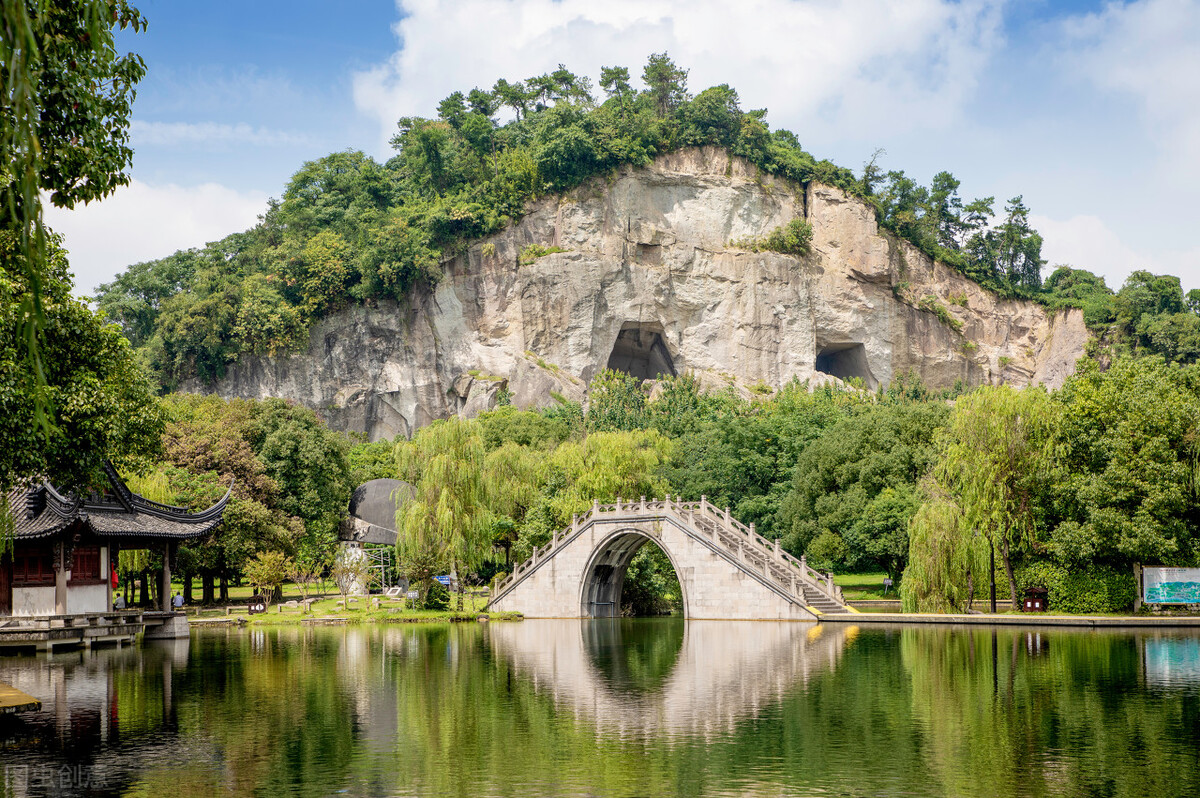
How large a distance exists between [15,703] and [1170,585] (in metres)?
29.5

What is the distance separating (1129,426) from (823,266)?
58.3 meters

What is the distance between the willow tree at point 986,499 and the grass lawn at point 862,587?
8.88 metres

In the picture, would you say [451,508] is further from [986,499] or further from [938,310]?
[938,310]

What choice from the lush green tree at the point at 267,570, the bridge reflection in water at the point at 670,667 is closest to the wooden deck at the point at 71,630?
the lush green tree at the point at 267,570

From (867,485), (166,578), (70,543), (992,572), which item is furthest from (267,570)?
(992,572)

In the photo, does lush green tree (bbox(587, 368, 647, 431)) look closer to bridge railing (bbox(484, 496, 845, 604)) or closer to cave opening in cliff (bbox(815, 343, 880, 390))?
cave opening in cliff (bbox(815, 343, 880, 390))

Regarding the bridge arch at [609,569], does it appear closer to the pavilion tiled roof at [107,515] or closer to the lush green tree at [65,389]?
the pavilion tiled roof at [107,515]

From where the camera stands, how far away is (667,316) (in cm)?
8700

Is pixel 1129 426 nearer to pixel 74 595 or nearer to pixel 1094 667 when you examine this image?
→ pixel 1094 667

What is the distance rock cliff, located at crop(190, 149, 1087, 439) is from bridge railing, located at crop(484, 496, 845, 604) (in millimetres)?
36318

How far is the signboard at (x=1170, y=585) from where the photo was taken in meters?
31.8

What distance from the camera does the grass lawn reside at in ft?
145

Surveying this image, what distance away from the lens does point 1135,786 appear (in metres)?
12.1

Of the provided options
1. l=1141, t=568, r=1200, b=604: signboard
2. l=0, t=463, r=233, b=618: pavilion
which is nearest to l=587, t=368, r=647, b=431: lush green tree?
l=0, t=463, r=233, b=618: pavilion
